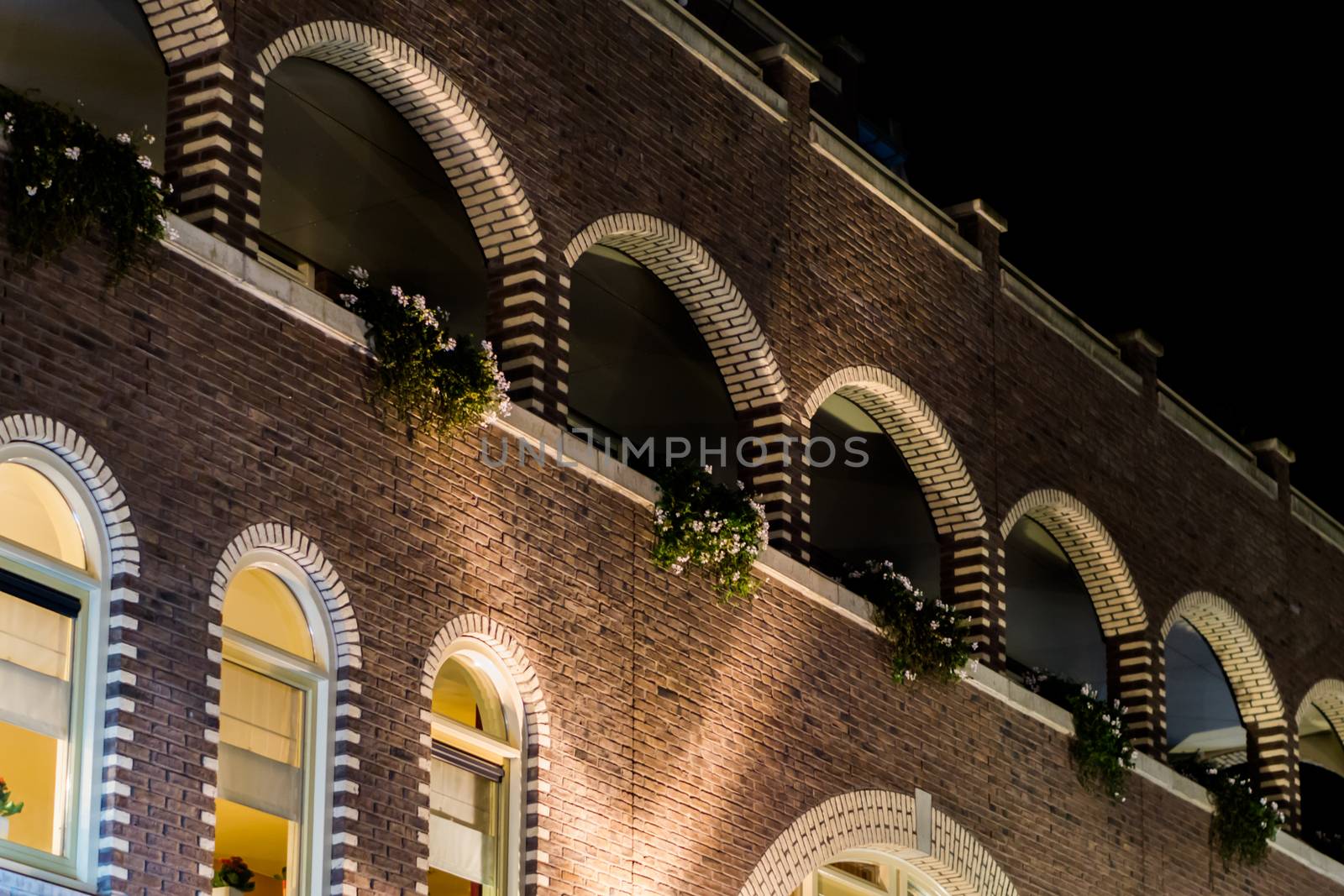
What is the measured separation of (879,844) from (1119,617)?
5724mm

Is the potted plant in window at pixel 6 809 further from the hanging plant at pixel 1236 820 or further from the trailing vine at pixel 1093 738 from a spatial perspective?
the hanging plant at pixel 1236 820

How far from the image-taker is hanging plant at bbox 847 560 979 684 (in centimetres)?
1792

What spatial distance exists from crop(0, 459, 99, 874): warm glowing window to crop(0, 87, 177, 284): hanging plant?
4.07ft

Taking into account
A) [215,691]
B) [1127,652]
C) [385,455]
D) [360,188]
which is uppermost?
[360,188]

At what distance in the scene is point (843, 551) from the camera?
985 inches

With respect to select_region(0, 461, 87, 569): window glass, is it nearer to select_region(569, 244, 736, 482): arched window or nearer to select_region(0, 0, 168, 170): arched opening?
select_region(0, 0, 168, 170): arched opening

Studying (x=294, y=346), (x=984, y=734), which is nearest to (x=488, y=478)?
(x=294, y=346)

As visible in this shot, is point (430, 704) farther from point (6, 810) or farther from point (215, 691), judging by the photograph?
point (6, 810)

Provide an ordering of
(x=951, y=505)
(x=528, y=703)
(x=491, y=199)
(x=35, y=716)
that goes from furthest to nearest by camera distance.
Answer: (x=951, y=505), (x=491, y=199), (x=528, y=703), (x=35, y=716)

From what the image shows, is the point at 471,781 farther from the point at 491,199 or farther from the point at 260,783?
A: the point at 491,199

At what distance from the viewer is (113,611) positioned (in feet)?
37.3

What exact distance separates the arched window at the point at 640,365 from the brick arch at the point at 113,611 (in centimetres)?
700

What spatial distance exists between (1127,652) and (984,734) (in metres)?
3.74

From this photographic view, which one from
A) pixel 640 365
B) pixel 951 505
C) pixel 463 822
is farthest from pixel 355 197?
pixel 463 822
